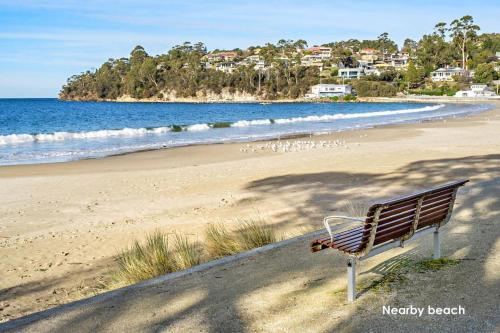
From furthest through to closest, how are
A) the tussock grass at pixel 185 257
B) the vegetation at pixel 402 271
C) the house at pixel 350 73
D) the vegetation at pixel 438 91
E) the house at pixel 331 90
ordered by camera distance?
the house at pixel 350 73
the house at pixel 331 90
the vegetation at pixel 438 91
the tussock grass at pixel 185 257
the vegetation at pixel 402 271

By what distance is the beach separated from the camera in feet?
22.1

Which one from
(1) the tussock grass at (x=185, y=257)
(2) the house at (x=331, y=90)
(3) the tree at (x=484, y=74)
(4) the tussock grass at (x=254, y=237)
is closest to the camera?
(1) the tussock grass at (x=185, y=257)

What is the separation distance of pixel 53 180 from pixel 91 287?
8.43 metres

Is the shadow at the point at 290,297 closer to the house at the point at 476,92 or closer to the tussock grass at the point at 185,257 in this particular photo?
the tussock grass at the point at 185,257

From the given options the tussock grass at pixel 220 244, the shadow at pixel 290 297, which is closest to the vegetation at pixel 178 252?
the tussock grass at pixel 220 244

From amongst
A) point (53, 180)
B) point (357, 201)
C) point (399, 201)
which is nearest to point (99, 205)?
point (53, 180)

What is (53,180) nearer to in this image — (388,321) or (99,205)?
(99,205)

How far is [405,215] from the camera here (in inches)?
191

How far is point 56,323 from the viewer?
431cm

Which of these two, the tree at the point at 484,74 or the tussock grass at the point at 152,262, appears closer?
the tussock grass at the point at 152,262

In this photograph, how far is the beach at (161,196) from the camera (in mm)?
6746

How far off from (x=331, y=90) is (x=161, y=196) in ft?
413

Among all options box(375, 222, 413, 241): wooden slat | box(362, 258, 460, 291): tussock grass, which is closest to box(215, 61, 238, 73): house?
box(362, 258, 460, 291): tussock grass

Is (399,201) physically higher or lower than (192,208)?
higher
